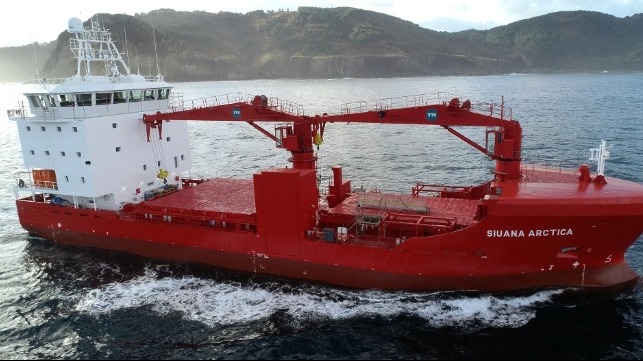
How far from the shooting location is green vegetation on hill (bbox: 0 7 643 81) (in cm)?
13838

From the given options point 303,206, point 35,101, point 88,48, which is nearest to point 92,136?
point 35,101

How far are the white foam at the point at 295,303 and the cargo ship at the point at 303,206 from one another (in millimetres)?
524

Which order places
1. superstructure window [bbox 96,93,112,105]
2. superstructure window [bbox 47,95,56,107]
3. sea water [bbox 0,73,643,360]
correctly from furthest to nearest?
superstructure window [bbox 96,93,112,105], superstructure window [bbox 47,95,56,107], sea water [bbox 0,73,643,360]

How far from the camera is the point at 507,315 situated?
13.9 meters

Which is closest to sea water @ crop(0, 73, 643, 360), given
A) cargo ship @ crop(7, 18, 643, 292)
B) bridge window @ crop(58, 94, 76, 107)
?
cargo ship @ crop(7, 18, 643, 292)

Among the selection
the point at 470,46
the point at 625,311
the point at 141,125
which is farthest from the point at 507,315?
the point at 470,46

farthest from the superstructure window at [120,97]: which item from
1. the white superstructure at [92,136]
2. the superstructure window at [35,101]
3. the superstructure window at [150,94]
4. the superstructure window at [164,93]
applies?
the superstructure window at [35,101]

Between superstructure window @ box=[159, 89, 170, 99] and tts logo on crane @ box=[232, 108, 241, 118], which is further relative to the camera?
superstructure window @ box=[159, 89, 170, 99]

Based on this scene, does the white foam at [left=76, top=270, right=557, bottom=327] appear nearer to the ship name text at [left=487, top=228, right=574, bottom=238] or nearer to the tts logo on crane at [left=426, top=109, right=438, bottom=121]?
the ship name text at [left=487, top=228, right=574, bottom=238]

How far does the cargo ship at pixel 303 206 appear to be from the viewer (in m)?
13.8

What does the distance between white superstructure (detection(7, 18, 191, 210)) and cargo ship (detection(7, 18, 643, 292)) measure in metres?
0.06

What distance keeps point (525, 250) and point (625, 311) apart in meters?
3.55

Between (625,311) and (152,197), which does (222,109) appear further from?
(625,311)

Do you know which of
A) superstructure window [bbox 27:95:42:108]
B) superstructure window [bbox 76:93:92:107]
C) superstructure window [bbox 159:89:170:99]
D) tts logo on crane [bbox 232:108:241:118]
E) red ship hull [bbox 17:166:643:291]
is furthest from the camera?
superstructure window [bbox 159:89:170:99]
